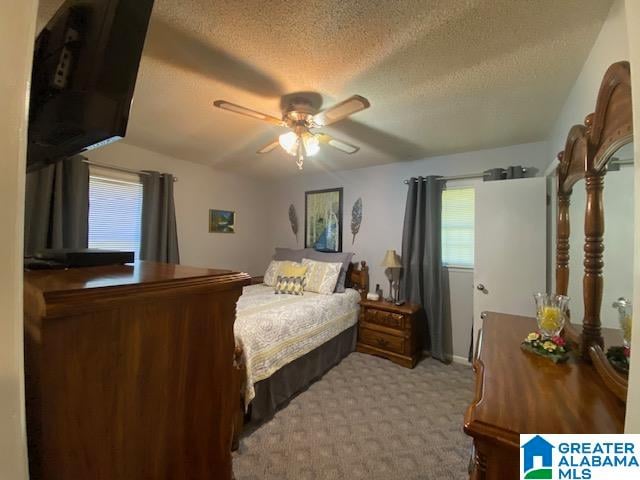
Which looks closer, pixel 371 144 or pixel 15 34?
pixel 15 34

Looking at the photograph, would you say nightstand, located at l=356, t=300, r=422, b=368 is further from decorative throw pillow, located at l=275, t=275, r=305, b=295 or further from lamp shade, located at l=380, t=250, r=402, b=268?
decorative throw pillow, located at l=275, t=275, r=305, b=295

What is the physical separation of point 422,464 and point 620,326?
4.35ft

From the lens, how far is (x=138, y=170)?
2932 mm

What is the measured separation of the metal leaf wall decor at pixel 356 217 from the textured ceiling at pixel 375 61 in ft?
4.27

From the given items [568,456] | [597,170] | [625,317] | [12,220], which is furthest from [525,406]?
[12,220]

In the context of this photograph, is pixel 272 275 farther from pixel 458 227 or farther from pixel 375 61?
pixel 375 61

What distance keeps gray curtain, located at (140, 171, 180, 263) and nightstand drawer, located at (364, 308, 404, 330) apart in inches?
89.2

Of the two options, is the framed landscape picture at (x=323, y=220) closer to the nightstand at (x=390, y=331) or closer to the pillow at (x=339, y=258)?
the pillow at (x=339, y=258)

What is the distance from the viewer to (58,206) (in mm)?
2342

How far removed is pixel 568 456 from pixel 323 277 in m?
2.68

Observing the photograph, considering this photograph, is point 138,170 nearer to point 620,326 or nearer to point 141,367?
point 141,367

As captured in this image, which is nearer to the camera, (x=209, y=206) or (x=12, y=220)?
(x=12, y=220)

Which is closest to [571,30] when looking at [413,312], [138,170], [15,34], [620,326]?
[620,326]

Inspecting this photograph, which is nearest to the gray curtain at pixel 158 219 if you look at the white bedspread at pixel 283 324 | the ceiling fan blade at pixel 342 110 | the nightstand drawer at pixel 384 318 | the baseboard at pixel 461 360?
the white bedspread at pixel 283 324
